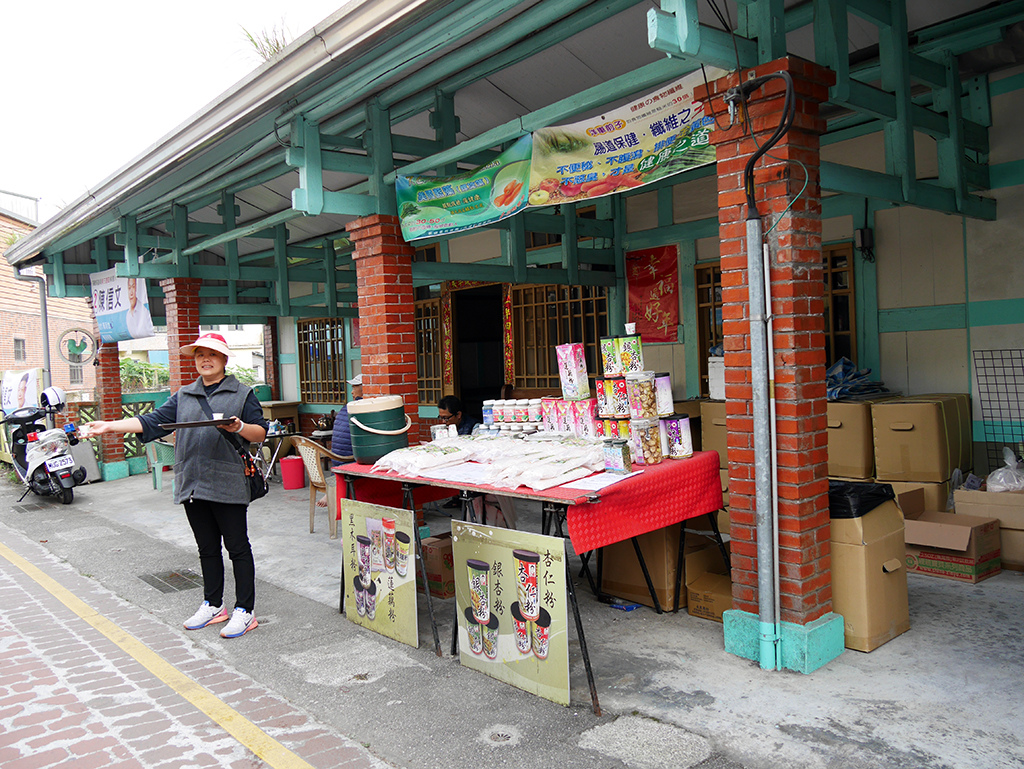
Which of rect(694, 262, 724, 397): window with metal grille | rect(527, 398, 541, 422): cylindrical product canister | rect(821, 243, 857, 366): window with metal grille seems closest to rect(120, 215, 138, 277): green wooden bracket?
rect(527, 398, 541, 422): cylindrical product canister

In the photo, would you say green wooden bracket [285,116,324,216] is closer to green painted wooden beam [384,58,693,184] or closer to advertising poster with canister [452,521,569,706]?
green painted wooden beam [384,58,693,184]

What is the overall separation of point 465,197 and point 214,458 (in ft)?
9.12

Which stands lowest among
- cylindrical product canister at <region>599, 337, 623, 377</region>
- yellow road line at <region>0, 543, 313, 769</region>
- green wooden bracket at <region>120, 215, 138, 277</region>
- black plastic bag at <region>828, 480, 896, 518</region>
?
yellow road line at <region>0, 543, 313, 769</region>

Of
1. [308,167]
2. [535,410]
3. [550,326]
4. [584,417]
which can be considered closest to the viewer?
[584,417]

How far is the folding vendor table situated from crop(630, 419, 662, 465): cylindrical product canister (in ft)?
0.21

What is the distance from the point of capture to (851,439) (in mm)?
6039

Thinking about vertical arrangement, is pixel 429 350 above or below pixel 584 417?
above

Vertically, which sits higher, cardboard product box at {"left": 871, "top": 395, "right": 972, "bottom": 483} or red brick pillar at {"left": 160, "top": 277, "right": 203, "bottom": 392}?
red brick pillar at {"left": 160, "top": 277, "right": 203, "bottom": 392}

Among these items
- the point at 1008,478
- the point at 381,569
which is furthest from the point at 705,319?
the point at 381,569

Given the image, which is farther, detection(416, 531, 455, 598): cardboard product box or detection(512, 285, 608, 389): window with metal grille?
detection(512, 285, 608, 389): window with metal grille

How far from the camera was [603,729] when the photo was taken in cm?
342

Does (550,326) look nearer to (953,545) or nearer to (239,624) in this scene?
(953,545)

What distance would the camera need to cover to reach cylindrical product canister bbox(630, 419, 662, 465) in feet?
14.5

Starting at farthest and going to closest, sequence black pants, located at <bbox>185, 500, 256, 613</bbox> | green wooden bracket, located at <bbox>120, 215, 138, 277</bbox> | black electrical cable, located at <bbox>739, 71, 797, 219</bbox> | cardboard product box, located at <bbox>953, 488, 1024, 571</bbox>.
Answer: green wooden bracket, located at <bbox>120, 215, 138, 277</bbox>, cardboard product box, located at <bbox>953, 488, 1024, 571</bbox>, black pants, located at <bbox>185, 500, 256, 613</bbox>, black electrical cable, located at <bbox>739, 71, 797, 219</bbox>
